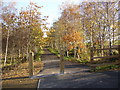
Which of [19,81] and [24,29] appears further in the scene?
[24,29]

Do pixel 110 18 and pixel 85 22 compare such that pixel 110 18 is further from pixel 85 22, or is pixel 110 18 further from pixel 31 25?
pixel 31 25

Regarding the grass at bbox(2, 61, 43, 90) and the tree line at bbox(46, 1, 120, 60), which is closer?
the grass at bbox(2, 61, 43, 90)

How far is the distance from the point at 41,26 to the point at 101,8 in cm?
742

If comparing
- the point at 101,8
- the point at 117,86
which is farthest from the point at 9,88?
the point at 101,8

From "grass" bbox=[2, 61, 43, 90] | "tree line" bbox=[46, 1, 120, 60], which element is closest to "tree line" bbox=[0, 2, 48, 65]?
"tree line" bbox=[46, 1, 120, 60]

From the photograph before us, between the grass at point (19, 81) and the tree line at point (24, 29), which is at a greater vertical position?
the tree line at point (24, 29)

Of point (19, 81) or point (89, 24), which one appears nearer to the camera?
point (19, 81)

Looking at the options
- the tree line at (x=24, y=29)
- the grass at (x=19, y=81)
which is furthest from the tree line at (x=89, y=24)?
the grass at (x=19, y=81)

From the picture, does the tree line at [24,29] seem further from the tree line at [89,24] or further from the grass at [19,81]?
the grass at [19,81]

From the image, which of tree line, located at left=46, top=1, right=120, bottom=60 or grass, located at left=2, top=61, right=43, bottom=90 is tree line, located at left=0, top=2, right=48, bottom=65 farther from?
grass, located at left=2, top=61, right=43, bottom=90

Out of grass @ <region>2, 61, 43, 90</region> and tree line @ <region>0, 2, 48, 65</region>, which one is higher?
tree line @ <region>0, 2, 48, 65</region>

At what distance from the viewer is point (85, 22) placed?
13.7 meters

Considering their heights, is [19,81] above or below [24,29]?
below

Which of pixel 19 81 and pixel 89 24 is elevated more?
pixel 89 24
